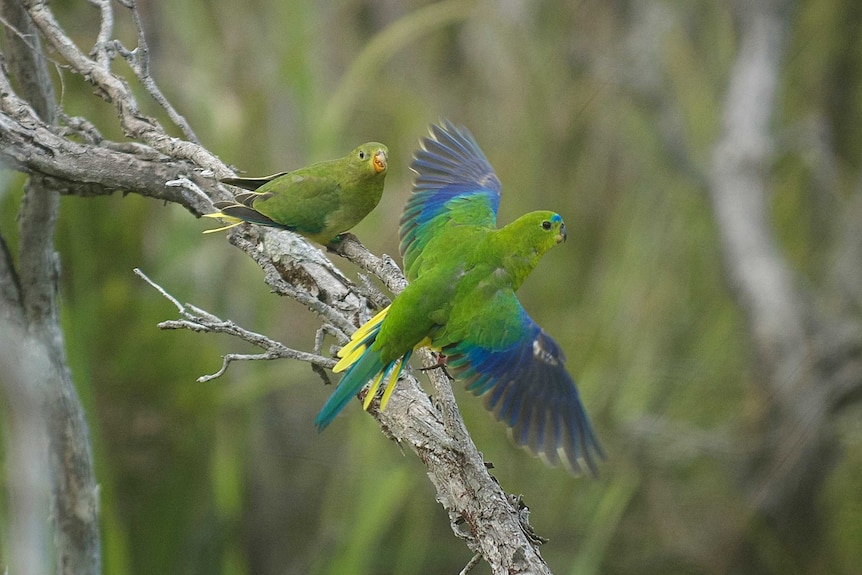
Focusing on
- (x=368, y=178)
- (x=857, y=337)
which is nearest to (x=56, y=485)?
(x=368, y=178)

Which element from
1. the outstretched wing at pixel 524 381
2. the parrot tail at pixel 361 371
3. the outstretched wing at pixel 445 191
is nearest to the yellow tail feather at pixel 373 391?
the parrot tail at pixel 361 371

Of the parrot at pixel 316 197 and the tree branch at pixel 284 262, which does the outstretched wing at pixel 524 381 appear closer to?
the tree branch at pixel 284 262

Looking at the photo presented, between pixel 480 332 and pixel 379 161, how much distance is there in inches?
26.0

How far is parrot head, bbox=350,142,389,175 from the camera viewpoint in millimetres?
2381

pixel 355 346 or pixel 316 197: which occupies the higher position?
pixel 316 197

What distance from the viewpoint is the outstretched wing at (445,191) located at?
2.27 metres

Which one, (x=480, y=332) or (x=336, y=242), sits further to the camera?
(x=336, y=242)

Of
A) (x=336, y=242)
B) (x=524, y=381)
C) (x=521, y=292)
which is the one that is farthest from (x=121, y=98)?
(x=521, y=292)

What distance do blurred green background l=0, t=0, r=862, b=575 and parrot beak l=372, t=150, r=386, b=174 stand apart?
132 cm

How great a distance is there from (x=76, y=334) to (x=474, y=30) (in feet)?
12.3

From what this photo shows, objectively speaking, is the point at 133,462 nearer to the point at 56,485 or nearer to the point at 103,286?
the point at 103,286

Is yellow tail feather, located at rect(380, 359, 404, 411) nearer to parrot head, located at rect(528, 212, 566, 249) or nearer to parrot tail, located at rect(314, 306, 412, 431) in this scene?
parrot tail, located at rect(314, 306, 412, 431)

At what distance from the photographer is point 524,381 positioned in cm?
210

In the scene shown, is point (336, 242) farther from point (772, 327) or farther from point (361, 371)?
point (772, 327)
